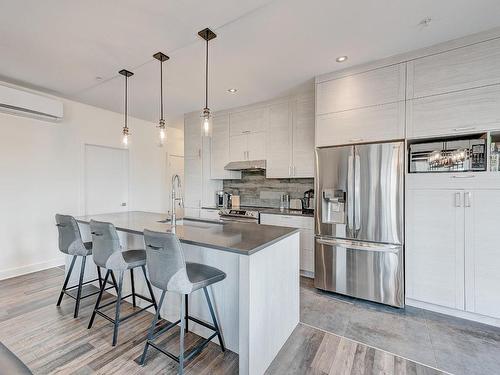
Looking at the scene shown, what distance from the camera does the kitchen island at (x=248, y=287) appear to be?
4.90 feet

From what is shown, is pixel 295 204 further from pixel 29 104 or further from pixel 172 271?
pixel 29 104

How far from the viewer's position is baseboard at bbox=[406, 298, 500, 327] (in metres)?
2.18

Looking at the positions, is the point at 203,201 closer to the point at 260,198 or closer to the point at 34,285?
the point at 260,198

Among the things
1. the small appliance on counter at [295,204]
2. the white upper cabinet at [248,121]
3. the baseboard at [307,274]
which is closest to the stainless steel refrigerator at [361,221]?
the baseboard at [307,274]

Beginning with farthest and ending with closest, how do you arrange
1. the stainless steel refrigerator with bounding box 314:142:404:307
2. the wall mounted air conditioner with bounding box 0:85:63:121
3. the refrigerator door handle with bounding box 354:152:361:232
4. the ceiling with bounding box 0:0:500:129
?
the wall mounted air conditioner with bounding box 0:85:63:121, the refrigerator door handle with bounding box 354:152:361:232, the stainless steel refrigerator with bounding box 314:142:404:307, the ceiling with bounding box 0:0:500:129

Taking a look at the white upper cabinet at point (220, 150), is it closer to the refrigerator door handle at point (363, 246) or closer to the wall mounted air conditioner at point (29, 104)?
the refrigerator door handle at point (363, 246)

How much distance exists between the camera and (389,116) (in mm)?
2535

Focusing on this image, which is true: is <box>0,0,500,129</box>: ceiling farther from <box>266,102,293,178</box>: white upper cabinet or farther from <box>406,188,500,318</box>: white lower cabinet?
<box>406,188,500,318</box>: white lower cabinet

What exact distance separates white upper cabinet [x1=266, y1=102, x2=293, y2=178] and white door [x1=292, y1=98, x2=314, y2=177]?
0.10m

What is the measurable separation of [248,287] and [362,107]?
2331 millimetres

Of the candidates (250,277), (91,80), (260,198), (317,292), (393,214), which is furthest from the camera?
(260,198)

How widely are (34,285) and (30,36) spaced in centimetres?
288

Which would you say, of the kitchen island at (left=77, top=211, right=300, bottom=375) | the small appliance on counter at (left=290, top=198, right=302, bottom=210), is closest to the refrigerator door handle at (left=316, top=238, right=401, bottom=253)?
the kitchen island at (left=77, top=211, right=300, bottom=375)

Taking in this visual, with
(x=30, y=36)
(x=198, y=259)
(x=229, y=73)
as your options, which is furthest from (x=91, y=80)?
(x=198, y=259)
